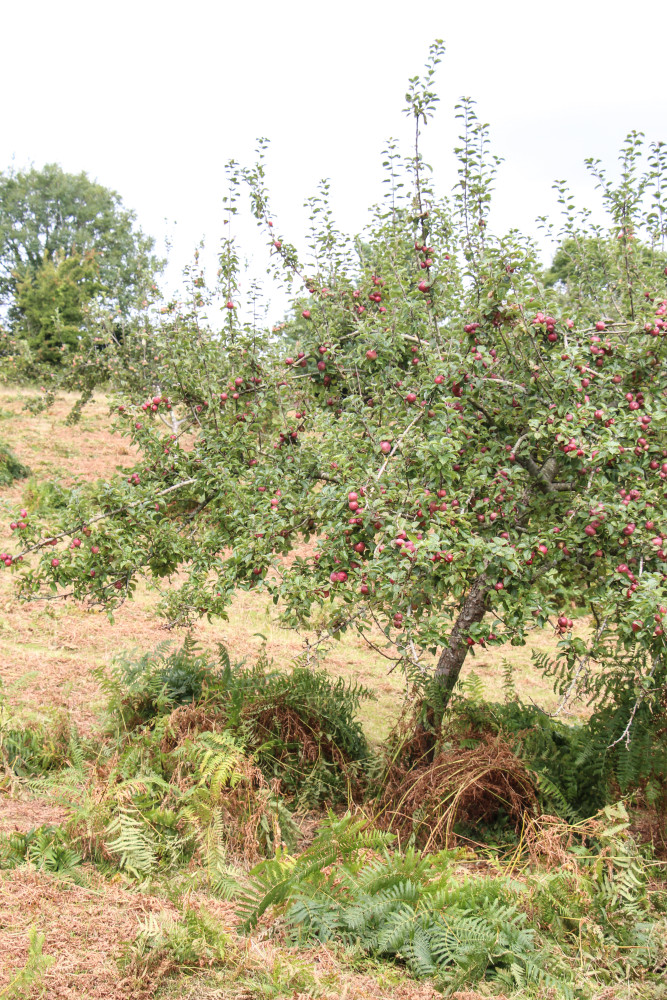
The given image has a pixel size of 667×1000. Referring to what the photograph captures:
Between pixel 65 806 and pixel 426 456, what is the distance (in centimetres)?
308

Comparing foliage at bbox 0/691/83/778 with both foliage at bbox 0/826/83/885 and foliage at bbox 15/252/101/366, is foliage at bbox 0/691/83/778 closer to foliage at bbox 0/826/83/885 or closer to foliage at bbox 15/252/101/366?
foliage at bbox 0/826/83/885

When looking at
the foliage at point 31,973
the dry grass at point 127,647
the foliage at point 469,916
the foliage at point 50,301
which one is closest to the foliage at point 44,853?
the foliage at point 31,973

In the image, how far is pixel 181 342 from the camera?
6.37m

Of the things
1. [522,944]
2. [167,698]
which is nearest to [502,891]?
[522,944]

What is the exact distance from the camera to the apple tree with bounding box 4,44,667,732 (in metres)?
4.31

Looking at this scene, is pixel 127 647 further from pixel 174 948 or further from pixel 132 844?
pixel 174 948

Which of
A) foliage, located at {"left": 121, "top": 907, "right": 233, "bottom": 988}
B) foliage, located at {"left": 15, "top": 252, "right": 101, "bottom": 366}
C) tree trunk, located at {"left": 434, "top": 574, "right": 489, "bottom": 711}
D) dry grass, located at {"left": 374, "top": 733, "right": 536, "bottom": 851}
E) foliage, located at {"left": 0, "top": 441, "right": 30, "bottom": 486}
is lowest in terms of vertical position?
dry grass, located at {"left": 374, "top": 733, "right": 536, "bottom": 851}

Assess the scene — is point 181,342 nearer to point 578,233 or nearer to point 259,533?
point 259,533

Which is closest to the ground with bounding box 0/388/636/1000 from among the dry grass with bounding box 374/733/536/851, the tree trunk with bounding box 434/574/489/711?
the tree trunk with bounding box 434/574/489/711

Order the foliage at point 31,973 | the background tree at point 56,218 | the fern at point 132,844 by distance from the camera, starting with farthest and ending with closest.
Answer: the background tree at point 56,218, the fern at point 132,844, the foliage at point 31,973

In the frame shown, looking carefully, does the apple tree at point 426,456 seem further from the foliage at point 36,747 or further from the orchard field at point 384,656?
the foliage at point 36,747

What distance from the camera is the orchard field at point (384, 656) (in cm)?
344

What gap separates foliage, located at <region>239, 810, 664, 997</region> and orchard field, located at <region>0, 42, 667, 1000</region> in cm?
2

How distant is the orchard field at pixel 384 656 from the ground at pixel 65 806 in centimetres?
2
